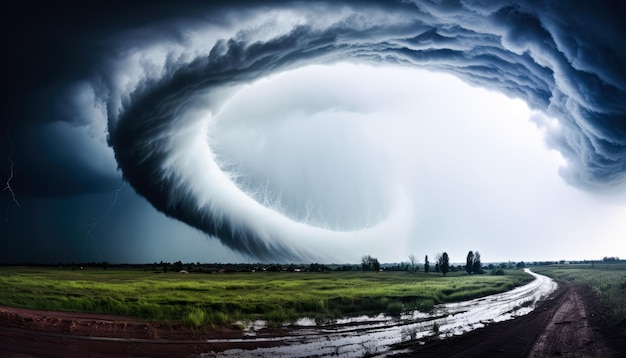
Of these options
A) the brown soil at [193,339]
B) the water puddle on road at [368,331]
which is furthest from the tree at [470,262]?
the brown soil at [193,339]

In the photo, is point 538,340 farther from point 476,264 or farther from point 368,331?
point 476,264

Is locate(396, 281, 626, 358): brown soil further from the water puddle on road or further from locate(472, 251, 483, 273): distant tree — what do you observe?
locate(472, 251, 483, 273): distant tree

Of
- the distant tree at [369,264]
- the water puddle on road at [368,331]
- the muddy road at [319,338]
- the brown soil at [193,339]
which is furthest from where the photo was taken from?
the distant tree at [369,264]

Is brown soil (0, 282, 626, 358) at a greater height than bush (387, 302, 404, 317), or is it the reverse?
brown soil (0, 282, 626, 358)

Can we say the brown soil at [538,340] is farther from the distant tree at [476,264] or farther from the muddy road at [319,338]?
the distant tree at [476,264]

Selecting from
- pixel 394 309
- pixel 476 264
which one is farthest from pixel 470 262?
pixel 394 309

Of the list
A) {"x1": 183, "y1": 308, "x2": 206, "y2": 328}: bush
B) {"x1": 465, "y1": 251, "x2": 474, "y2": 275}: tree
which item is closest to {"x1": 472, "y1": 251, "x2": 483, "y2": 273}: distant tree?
{"x1": 465, "y1": 251, "x2": 474, "y2": 275}: tree

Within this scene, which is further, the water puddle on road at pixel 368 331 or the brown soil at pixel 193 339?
the water puddle on road at pixel 368 331
